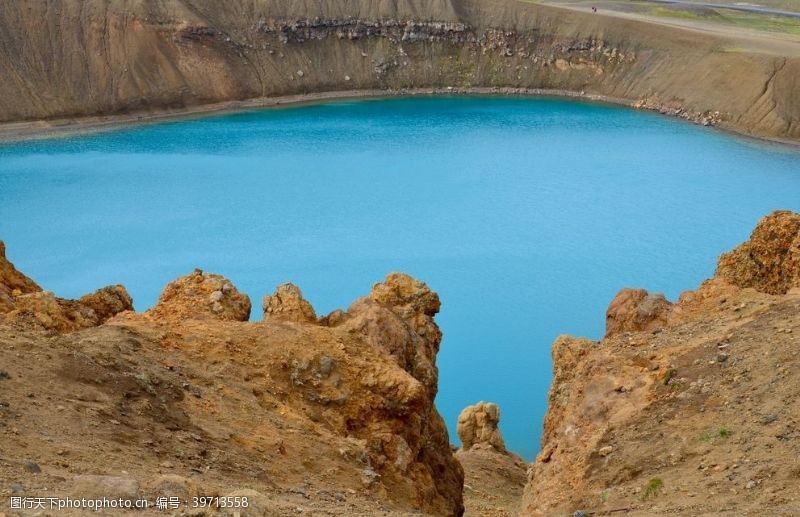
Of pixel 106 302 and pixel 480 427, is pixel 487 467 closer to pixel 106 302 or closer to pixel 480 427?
pixel 480 427

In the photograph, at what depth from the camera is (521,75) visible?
111812 mm

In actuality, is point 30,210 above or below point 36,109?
below

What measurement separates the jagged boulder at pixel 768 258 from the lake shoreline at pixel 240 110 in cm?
6659

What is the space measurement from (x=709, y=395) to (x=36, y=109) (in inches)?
3356

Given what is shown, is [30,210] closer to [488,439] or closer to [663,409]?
[488,439]

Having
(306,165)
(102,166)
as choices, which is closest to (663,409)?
(306,165)

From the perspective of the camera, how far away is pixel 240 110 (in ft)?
330

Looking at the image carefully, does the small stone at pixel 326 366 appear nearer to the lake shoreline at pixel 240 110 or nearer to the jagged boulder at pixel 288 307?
the jagged boulder at pixel 288 307

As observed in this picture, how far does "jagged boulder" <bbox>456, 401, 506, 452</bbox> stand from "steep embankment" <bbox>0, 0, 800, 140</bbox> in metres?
66.1

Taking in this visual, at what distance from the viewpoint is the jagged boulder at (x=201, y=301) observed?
21047mm

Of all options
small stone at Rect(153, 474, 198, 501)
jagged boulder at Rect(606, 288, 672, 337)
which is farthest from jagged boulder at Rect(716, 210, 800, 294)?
small stone at Rect(153, 474, 198, 501)

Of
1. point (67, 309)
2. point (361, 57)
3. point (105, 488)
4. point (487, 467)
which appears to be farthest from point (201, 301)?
point (361, 57)

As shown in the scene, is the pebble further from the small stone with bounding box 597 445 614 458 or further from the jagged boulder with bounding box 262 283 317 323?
the jagged boulder with bounding box 262 283 317 323

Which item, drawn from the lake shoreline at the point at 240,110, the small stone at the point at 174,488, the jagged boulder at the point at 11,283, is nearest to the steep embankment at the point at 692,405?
the small stone at the point at 174,488
